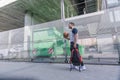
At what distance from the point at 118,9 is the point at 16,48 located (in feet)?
16.6

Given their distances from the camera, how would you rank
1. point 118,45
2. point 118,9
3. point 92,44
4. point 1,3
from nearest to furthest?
point 118,45 < point 118,9 < point 92,44 < point 1,3

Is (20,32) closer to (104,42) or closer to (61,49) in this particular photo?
(61,49)

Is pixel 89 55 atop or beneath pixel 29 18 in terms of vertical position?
beneath

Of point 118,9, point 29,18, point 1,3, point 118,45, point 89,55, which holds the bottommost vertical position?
point 89,55

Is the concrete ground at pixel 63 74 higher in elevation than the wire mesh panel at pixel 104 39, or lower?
lower

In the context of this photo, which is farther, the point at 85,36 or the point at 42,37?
the point at 42,37

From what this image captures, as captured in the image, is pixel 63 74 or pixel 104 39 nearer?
pixel 63 74

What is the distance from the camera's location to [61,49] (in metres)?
4.89

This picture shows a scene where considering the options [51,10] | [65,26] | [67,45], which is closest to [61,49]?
[67,45]

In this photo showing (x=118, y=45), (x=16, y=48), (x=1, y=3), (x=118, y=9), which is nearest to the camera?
(x=118, y=45)

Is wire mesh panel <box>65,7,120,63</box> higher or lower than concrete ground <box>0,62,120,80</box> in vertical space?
higher

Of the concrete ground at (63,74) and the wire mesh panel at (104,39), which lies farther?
the wire mesh panel at (104,39)

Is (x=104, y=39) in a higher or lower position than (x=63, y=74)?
higher

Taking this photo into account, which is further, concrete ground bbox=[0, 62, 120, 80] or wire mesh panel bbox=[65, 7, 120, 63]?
wire mesh panel bbox=[65, 7, 120, 63]
